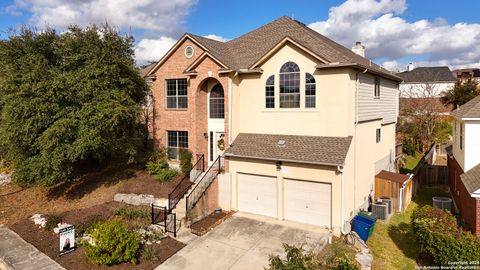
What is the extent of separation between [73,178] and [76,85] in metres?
6.81

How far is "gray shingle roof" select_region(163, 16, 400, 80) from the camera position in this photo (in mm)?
16031

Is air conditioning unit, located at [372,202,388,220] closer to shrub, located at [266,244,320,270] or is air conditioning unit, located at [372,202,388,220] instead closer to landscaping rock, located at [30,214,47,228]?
shrub, located at [266,244,320,270]

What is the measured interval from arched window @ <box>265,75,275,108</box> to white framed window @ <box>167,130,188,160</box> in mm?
5827

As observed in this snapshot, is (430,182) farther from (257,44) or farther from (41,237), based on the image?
(41,237)

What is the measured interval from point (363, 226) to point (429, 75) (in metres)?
46.8

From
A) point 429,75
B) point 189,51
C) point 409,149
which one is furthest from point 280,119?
point 429,75

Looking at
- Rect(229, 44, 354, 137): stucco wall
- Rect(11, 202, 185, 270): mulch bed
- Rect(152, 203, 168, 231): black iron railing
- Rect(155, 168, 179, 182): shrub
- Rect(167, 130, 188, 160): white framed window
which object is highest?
Rect(229, 44, 354, 137): stucco wall

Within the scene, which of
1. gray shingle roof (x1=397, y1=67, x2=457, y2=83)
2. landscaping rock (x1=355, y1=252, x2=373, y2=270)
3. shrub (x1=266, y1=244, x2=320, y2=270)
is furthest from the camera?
gray shingle roof (x1=397, y1=67, x2=457, y2=83)

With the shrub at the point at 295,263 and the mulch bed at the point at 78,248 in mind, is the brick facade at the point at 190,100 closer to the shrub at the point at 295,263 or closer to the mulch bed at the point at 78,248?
the mulch bed at the point at 78,248

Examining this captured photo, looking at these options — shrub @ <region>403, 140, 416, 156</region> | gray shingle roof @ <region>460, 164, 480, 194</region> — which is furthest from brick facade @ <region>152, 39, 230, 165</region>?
shrub @ <region>403, 140, 416, 156</region>

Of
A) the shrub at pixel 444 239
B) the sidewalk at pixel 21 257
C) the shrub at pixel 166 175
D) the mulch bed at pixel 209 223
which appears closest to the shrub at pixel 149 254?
the mulch bed at pixel 209 223

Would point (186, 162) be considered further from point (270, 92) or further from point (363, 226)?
point (363, 226)

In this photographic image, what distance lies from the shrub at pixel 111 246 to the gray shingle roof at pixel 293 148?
21.2 ft

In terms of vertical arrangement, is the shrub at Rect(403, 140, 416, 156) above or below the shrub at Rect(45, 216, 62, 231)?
above
